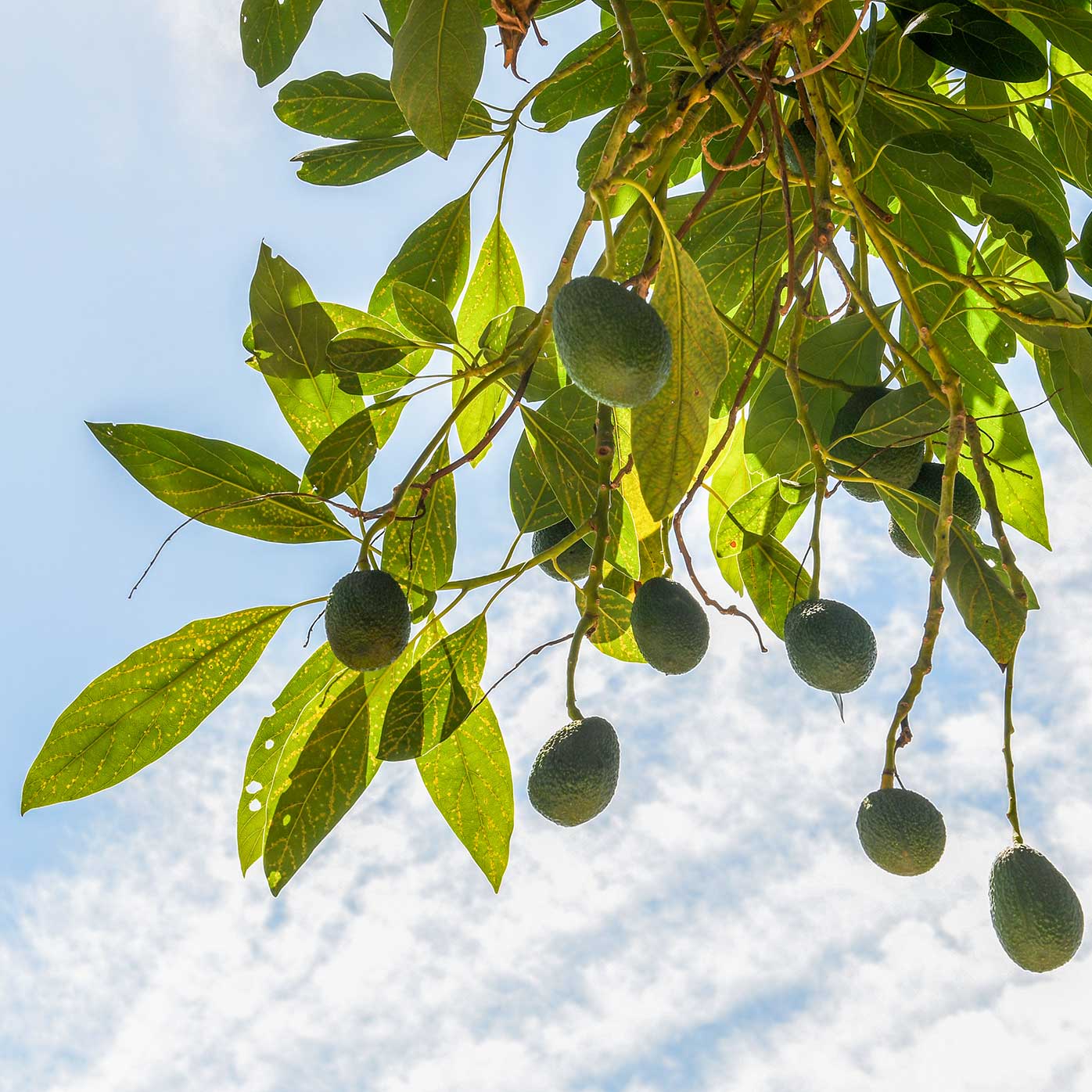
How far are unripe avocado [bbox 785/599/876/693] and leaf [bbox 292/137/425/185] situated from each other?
0.67 meters

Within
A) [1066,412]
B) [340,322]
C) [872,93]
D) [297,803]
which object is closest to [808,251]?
[872,93]

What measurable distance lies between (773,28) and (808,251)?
0.33m

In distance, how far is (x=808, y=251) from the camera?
3.64ft

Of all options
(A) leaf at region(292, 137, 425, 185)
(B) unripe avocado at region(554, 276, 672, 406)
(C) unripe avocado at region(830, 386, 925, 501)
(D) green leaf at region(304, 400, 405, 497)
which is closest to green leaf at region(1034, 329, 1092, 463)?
(C) unripe avocado at region(830, 386, 925, 501)

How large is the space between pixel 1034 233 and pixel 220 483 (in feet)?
2.27

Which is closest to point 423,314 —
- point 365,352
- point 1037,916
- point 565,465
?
point 365,352

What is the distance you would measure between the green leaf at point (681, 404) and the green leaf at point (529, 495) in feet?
1.02

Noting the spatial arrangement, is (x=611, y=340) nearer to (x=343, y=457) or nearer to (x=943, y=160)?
(x=343, y=457)

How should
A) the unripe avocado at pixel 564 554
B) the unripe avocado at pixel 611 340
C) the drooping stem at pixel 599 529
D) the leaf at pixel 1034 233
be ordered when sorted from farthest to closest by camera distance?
the unripe avocado at pixel 564 554
the leaf at pixel 1034 233
the drooping stem at pixel 599 529
the unripe avocado at pixel 611 340

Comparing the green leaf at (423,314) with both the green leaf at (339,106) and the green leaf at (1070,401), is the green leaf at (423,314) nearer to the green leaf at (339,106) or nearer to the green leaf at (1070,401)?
the green leaf at (339,106)

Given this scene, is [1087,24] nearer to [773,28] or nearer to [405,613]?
[773,28]

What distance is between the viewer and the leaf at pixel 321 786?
89 cm

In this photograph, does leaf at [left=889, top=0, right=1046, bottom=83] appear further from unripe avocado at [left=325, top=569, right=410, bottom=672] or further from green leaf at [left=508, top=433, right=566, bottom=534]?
unripe avocado at [left=325, top=569, right=410, bottom=672]

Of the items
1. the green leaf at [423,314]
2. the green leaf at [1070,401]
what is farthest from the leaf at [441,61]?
the green leaf at [1070,401]
